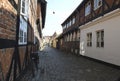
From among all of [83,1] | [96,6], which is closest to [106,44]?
[96,6]

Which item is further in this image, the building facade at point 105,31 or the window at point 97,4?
the window at point 97,4

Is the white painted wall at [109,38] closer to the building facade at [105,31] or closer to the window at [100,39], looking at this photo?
the building facade at [105,31]

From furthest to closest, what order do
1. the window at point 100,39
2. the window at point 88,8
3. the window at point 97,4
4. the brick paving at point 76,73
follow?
the window at point 88,8, the window at point 97,4, the window at point 100,39, the brick paving at point 76,73

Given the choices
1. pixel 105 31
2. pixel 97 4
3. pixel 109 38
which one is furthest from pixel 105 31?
pixel 97 4

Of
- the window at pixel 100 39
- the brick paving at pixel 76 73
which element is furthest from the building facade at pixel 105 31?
the brick paving at pixel 76 73

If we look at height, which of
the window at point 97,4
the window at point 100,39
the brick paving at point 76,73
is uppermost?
the window at point 97,4

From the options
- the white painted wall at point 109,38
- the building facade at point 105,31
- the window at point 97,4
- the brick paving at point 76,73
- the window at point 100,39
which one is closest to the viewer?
the brick paving at point 76,73

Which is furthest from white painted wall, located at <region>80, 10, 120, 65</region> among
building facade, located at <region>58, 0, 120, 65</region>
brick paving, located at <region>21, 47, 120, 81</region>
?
brick paving, located at <region>21, 47, 120, 81</region>

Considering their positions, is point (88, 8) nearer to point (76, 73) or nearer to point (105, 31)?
point (105, 31)

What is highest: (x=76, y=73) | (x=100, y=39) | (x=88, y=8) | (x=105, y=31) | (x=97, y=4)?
(x=88, y=8)

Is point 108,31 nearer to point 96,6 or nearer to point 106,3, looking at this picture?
point 106,3

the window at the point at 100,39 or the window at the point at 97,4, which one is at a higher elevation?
the window at the point at 97,4

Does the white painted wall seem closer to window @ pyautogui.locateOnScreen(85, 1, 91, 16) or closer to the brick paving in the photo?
the brick paving

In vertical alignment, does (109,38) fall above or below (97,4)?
below
